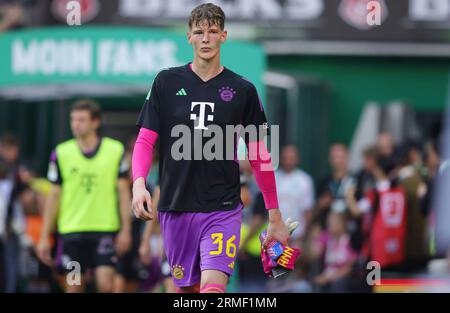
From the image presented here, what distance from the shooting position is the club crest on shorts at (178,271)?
9.48m

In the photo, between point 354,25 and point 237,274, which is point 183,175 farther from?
point 354,25

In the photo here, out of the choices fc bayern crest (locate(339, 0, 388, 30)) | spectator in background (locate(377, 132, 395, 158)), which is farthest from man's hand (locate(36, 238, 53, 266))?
fc bayern crest (locate(339, 0, 388, 30))

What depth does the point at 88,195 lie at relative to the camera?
13.1m

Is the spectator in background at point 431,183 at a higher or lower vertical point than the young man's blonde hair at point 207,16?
lower

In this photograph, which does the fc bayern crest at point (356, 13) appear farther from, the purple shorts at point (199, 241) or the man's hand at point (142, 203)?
the man's hand at point (142, 203)

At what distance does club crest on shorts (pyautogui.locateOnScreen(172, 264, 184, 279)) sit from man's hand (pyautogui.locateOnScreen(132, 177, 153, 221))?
0.84 meters

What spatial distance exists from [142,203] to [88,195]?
14.5 feet

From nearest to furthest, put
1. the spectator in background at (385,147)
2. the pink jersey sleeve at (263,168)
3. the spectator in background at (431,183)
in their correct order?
the pink jersey sleeve at (263,168) < the spectator in background at (431,183) < the spectator in background at (385,147)

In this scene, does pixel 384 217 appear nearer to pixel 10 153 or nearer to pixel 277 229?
pixel 10 153

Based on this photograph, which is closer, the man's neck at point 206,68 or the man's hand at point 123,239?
the man's neck at point 206,68

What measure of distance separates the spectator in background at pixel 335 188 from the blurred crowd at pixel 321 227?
0.04 feet

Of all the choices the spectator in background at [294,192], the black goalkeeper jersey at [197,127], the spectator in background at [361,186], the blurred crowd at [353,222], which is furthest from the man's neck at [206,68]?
the spectator in background at [294,192]
